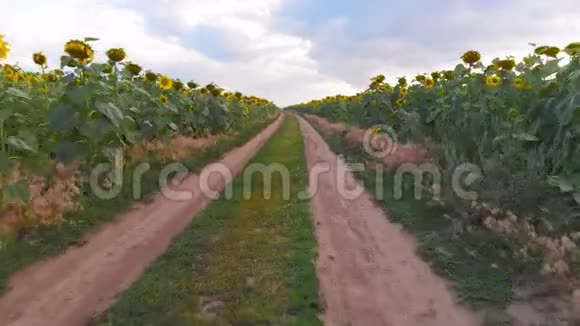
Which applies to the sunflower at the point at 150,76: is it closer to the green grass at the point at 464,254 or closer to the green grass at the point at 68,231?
the green grass at the point at 68,231

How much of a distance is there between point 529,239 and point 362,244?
2078 millimetres

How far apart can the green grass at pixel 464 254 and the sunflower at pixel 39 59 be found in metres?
6.52

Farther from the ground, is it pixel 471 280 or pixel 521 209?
pixel 521 209

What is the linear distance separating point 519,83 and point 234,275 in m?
4.86

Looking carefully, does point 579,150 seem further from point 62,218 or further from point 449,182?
point 62,218

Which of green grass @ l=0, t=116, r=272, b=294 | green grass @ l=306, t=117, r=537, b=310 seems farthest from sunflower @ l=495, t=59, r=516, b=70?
green grass @ l=0, t=116, r=272, b=294

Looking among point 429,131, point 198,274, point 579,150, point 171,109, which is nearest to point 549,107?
point 579,150

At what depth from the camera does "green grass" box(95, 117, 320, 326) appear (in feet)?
14.6

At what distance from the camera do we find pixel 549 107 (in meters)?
6.34

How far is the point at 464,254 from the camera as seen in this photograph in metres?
5.87

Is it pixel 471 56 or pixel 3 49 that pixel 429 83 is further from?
pixel 3 49

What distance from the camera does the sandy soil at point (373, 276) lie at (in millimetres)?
4570

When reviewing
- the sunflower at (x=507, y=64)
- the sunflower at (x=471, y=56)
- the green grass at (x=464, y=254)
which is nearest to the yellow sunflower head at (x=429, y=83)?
the sunflower at (x=471, y=56)

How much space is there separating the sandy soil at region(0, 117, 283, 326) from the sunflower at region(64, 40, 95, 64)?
246cm
